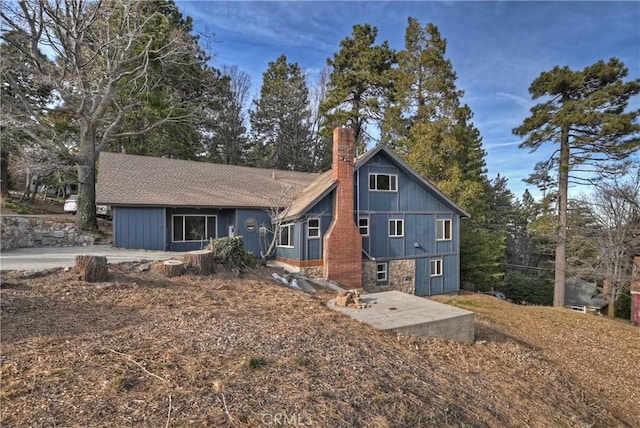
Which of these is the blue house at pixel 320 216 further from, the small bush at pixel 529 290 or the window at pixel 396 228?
the small bush at pixel 529 290

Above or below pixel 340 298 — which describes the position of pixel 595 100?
above

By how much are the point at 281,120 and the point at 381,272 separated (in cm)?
1960

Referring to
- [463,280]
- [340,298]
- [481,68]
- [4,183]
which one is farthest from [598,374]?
[4,183]

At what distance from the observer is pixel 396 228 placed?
15906 mm

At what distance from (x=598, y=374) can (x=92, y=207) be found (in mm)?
18866

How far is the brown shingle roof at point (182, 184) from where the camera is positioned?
13.7 metres

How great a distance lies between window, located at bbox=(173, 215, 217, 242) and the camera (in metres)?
14.7

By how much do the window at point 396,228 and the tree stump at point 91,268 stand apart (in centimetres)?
1185

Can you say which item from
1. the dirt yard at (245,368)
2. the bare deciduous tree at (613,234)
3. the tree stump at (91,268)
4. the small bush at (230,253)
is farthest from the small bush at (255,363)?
the bare deciduous tree at (613,234)

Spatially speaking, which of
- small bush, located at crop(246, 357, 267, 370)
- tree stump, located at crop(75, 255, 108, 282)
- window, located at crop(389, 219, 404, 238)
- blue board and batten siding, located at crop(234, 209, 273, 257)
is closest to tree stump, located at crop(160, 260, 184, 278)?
tree stump, located at crop(75, 255, 108, 282)

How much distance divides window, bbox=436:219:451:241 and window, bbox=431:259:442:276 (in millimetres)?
1151

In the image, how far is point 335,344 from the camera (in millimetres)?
5016

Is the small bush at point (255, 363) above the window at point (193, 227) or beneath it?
beneath

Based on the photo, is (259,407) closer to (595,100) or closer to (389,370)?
(389,370)
